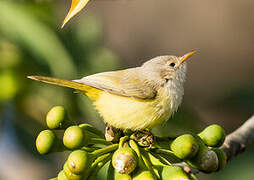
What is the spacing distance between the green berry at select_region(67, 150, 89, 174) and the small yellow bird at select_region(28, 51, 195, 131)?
1.97 feet

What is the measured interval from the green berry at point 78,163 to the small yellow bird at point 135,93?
601 mm

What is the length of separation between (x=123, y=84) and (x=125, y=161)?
0.87 m

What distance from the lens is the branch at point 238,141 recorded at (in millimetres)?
2734

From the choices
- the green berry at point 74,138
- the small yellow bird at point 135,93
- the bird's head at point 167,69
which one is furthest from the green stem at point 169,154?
the bird's head at point 167,69

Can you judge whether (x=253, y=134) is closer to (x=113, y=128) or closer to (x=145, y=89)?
(x=145, y=89)

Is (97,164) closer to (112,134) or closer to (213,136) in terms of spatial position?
(112,134)

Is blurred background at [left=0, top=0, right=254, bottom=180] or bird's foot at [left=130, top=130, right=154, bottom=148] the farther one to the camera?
blurred background at [left=0, top=0, right=254, bottom=180]

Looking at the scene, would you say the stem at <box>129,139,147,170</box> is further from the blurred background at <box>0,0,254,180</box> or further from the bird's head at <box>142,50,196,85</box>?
the bird's head at <box>142,50,196,85</box>

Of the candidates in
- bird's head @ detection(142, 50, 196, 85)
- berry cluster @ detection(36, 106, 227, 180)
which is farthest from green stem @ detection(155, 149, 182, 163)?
bird's head @ detection(142, 50, 196, 85)

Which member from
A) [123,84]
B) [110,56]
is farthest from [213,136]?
[110,56]

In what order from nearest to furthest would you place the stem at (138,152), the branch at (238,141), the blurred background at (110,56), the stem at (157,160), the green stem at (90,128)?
1. the stem at (138,152)
2. the stem at (157,160)
3. the green stem at (90,128)
4. the branch at (238,141)
5. the blurred background at (110,56)

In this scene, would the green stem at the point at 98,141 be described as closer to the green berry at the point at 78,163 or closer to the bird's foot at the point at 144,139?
the bird's foot at the point at 144,139

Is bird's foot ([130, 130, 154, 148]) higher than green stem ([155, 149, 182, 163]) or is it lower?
higher

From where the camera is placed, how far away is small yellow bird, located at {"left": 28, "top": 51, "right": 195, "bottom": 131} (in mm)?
2464
